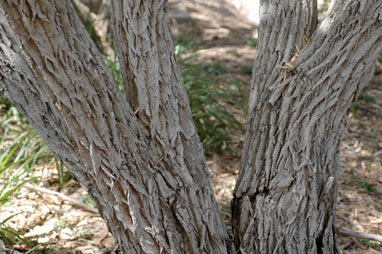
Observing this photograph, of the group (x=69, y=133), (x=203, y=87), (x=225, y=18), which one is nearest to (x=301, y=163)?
(x=69, y=133)

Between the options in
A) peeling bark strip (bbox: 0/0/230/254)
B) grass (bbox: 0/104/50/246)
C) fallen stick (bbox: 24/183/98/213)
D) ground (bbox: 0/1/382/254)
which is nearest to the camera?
peeling bark strip (bbox: 0/0/230/254)

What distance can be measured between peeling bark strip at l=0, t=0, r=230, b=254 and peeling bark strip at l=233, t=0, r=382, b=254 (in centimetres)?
26

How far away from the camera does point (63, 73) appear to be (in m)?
1.53

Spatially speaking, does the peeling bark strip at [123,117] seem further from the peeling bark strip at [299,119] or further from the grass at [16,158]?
the grass at [16,158]

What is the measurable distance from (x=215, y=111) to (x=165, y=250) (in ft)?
6.39

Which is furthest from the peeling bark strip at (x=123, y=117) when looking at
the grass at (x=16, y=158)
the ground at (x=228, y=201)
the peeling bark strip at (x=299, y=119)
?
the grass at (x=16, y=158)

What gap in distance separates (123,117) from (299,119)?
84 cm

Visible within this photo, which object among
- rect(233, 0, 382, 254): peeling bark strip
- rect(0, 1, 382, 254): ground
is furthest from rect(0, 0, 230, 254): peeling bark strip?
rect(0, 1, 382, 254): ground

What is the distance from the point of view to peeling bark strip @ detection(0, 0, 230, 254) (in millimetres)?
1512

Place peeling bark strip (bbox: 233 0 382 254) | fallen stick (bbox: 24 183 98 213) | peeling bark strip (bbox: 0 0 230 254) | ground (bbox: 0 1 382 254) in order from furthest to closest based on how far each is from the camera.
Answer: fallen stick (bbox: 24 183 98 213) < ground (bbox: 0 1 382 254) < peeling bark strip (bbox: 233 0 382 254) < peeling bark strip (bbox: 0 0 230 254)

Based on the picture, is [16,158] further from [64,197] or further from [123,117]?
[123,117]

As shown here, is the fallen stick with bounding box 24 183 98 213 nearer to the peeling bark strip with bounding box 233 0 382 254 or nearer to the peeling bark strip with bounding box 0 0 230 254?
the peeling bark strip with bounding box 0 0 230 254

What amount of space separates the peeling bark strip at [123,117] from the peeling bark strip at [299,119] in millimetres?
264

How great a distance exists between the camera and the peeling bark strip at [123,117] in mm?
1512
